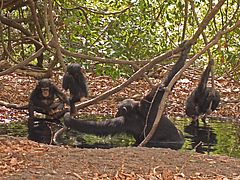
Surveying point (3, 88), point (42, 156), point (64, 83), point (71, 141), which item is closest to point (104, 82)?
point (3, 88)

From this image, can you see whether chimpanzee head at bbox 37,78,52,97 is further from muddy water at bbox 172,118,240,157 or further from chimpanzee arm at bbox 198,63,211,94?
chimpanzee arm at bbox 198,63,211,94

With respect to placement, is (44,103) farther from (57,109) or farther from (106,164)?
(106,164)

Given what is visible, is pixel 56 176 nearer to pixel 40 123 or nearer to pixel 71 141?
pixel 71 141

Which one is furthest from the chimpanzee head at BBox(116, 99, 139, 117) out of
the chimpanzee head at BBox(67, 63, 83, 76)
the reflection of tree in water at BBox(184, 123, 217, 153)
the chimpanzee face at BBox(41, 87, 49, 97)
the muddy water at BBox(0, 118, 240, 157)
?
the chimpanzee face at BBox(41, 87, 49, 97)

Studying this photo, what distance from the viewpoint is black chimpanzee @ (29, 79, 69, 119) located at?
6.24m

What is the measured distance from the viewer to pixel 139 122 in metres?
4.95

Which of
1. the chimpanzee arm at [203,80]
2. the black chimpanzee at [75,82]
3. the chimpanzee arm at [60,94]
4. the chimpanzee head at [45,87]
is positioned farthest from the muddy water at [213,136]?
the chimpanzee head at [45,87]

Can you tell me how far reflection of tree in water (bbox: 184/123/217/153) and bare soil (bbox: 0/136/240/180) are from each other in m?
1.35

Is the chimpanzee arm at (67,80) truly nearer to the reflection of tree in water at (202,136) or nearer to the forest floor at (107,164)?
the forest floor at (107,164)

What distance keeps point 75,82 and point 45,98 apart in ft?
7.83

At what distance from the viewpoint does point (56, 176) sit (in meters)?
2.41

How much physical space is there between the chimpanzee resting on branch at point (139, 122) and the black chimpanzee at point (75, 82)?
42cm

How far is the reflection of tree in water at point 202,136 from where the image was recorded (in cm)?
462

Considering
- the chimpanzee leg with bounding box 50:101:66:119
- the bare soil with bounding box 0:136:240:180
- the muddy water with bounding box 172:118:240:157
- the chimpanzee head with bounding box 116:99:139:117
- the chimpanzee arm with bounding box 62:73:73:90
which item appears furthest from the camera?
the chimpanzee leg with bounding box 50:101:66:119
